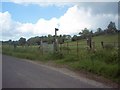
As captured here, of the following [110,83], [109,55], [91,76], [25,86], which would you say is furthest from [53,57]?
[25,86]

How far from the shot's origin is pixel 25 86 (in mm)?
11555

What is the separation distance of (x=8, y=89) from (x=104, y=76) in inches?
237

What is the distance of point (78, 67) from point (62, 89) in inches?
308

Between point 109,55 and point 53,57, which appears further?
point 53,57

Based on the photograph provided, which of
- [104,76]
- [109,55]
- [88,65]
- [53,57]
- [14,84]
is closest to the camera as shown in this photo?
[14,84]

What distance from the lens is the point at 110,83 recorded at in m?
13.7

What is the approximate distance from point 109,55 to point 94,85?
7312 millimetres

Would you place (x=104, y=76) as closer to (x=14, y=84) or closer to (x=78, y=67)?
(x=78, y=67)

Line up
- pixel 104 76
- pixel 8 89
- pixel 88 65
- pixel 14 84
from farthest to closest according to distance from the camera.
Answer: pixel 88 65
pixel 104 76
pixel 14 84
pixel 8 89

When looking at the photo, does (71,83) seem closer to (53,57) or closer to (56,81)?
(56,81)

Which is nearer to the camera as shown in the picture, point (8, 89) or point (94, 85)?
point (8, 89)

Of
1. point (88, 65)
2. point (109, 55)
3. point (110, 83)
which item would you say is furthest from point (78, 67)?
point (110, 83)

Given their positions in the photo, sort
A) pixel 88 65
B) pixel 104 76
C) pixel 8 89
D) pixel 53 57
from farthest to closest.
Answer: pixel 53 57, pixel 88 65, pixel 104 76, pixel 8 89

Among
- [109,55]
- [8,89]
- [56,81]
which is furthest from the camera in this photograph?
[109,55]
